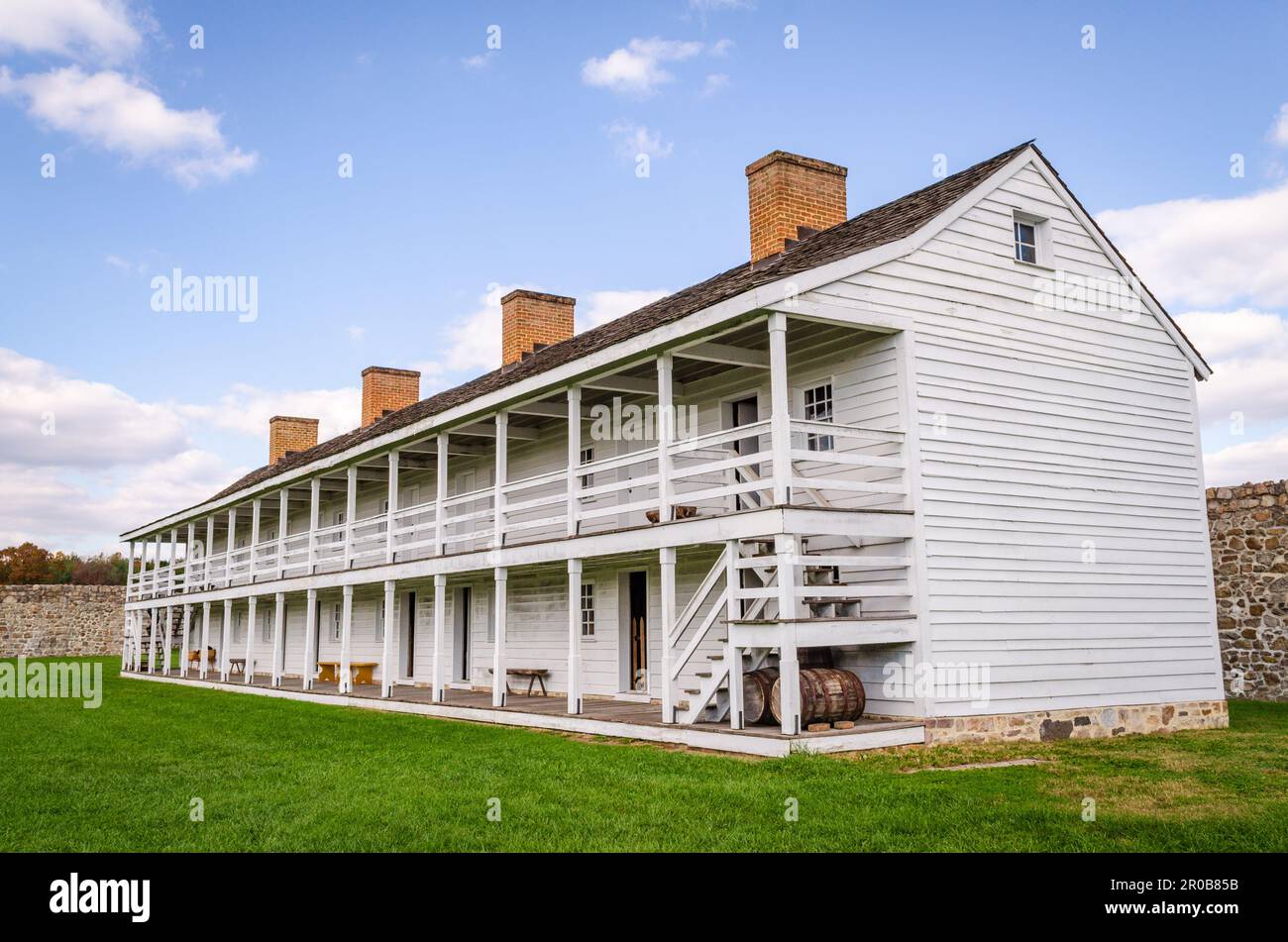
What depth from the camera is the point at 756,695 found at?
11891mm

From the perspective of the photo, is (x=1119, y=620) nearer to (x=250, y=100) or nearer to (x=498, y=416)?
(x=498, y=416)

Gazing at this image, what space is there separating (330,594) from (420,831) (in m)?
25.1

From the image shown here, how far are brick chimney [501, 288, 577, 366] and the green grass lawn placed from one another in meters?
12.9

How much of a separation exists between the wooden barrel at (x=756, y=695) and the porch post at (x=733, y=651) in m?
0.14

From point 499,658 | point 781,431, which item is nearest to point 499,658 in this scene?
point 499,658

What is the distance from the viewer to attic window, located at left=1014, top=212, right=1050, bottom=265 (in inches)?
578

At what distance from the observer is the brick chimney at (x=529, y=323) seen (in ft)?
82.1

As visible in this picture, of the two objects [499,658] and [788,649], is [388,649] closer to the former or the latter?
[499,658]

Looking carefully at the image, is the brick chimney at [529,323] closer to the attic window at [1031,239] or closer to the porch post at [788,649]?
the attic window at [1031,239]

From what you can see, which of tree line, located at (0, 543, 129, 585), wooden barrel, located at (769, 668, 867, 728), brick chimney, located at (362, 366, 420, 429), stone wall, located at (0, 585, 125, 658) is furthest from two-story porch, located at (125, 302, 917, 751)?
tree line, located at (0, 543, 129, 585)

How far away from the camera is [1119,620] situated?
1412 cm

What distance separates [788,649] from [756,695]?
1136mm

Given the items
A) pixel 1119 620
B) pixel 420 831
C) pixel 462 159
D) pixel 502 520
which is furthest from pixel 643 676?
pixel 420 831

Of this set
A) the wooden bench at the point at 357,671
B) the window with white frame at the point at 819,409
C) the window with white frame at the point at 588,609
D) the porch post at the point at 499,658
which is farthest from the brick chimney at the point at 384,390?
the window with white frame at the point at 819,409
